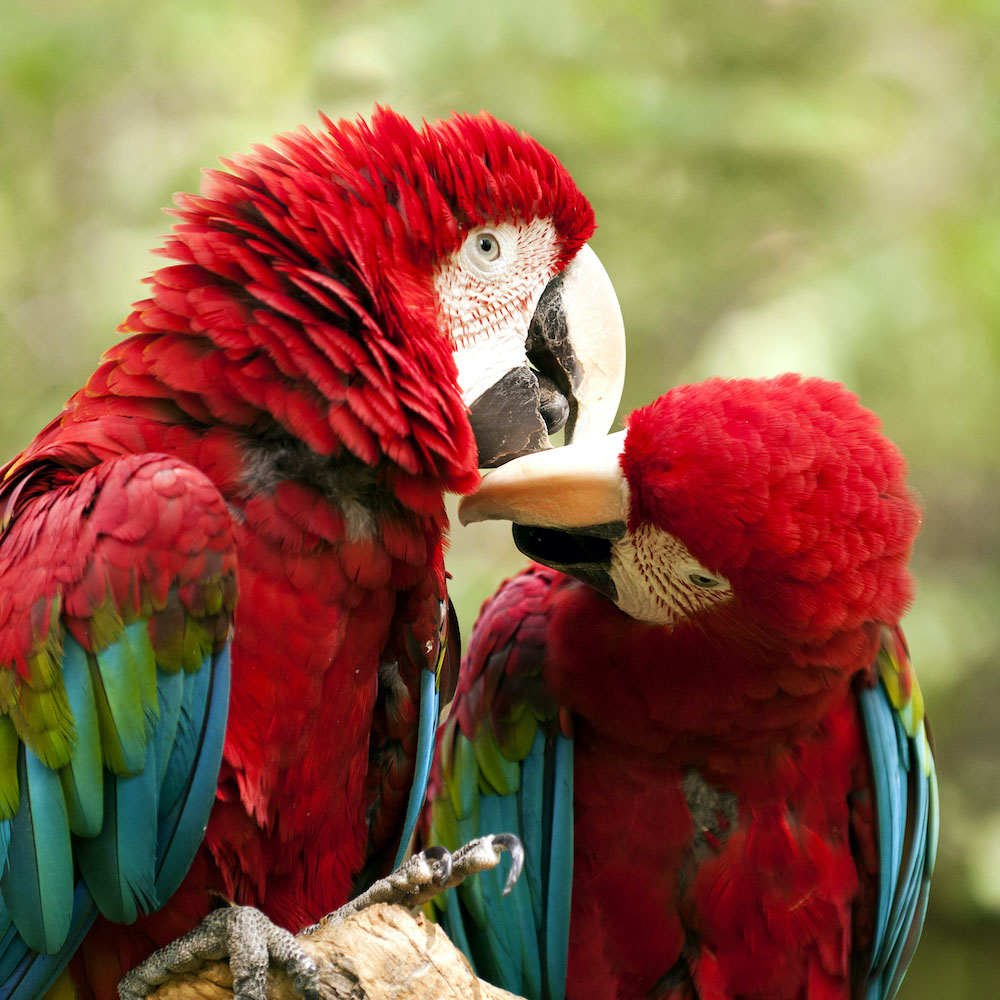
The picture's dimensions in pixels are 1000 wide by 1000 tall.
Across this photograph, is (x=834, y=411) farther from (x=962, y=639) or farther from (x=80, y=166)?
(x=80, y=166)

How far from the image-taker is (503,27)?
297cm

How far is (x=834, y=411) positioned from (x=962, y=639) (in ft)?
5.45

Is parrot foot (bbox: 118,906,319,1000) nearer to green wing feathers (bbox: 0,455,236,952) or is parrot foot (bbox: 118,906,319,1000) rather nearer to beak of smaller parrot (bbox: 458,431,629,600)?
green wing feathers (bbox: 0,455,236,952)

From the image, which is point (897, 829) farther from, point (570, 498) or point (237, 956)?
point (237, 956)

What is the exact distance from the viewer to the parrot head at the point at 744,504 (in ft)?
4.53

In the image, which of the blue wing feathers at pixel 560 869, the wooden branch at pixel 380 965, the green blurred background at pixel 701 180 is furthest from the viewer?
the green blurred background at pixel 701 180

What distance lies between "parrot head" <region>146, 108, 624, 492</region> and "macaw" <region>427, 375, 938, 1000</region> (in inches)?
6.7

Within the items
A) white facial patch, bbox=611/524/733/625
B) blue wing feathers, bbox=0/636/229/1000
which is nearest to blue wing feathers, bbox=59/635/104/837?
blue wing feathers, bbox=0/636/229/1000

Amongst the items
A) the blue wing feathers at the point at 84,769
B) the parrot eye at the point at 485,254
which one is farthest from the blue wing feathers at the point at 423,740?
the parrot eye at the point at 485,254

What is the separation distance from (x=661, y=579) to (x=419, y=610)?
1.06ft

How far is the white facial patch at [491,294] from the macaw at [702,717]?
16 cm

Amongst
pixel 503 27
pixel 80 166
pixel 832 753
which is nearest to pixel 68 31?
pixel 80 166

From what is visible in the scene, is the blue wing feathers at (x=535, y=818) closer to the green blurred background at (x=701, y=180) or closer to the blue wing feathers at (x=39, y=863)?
the blue wing feathers at (x=39, y=863)

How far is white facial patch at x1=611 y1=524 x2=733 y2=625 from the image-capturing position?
1.46 metres
